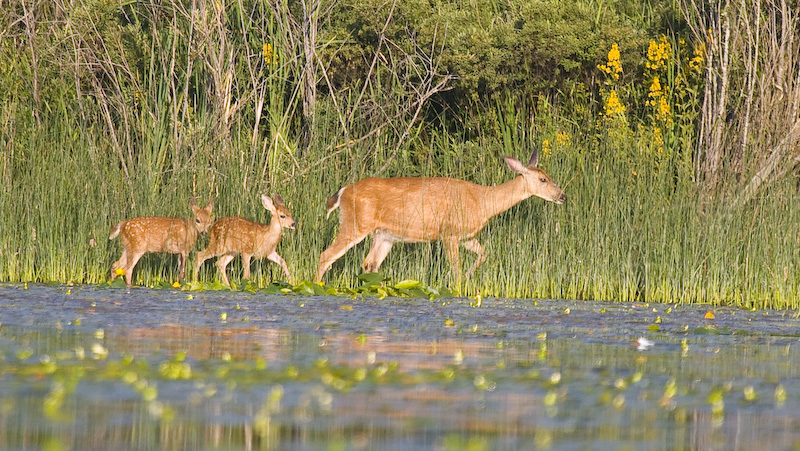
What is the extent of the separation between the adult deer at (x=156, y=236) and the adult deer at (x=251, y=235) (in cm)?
17

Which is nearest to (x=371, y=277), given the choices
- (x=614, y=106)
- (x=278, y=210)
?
(x=278, y=210)

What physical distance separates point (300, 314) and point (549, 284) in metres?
2.91

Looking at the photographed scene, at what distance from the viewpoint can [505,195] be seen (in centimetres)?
1237

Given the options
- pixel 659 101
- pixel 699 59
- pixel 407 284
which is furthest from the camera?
pixel 659 101

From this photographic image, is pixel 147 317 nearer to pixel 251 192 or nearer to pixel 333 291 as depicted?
pixel 333 291

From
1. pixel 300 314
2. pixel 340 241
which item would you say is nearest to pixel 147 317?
pixel 300 314

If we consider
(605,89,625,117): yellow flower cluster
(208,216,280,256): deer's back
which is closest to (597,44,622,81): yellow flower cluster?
(605,89,625,117): yellow flower cluster

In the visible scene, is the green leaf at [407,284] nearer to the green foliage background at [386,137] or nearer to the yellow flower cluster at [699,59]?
the green foliage background at [386,137]

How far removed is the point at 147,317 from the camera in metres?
8.47

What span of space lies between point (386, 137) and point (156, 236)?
3.17m

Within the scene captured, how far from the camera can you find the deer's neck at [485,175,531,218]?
12148mm

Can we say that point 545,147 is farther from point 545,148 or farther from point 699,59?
point 699,59

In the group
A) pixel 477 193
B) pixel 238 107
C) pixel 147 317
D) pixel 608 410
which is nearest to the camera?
pixel 608 410

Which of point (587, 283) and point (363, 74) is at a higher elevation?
point (363, 74)
